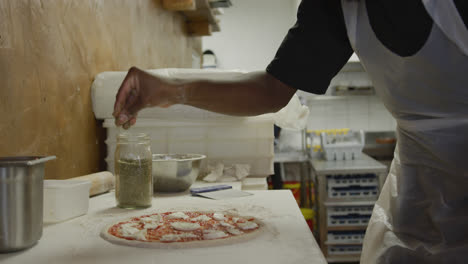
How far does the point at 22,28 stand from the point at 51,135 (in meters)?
0.34

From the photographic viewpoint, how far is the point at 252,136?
5.62 ft

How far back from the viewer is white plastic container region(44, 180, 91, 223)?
0.97m

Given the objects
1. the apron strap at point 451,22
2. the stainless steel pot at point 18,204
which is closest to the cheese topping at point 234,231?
the stainless steel pot at point 18,204

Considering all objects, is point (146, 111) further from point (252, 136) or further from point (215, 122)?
point (252, 136)

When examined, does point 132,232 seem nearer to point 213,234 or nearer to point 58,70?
point 213,234

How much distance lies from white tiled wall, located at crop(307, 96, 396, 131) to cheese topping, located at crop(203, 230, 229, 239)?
4409mm

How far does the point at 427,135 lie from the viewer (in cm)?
75

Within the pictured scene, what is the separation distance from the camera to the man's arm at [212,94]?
0.99 meters

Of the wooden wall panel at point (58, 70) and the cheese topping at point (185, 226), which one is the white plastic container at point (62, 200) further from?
the cheese topping at point (185, 226)

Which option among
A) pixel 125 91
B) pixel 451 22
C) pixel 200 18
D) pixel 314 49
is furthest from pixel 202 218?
pixel 200 18

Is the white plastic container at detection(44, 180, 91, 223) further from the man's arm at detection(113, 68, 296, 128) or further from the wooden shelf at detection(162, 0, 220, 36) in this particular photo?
→ the wooden shelf at detection(162, 0, 220, 36)

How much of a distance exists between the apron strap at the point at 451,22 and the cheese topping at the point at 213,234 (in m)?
0.56

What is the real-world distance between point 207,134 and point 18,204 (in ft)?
3.26

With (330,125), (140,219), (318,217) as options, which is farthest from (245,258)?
(330,125)
